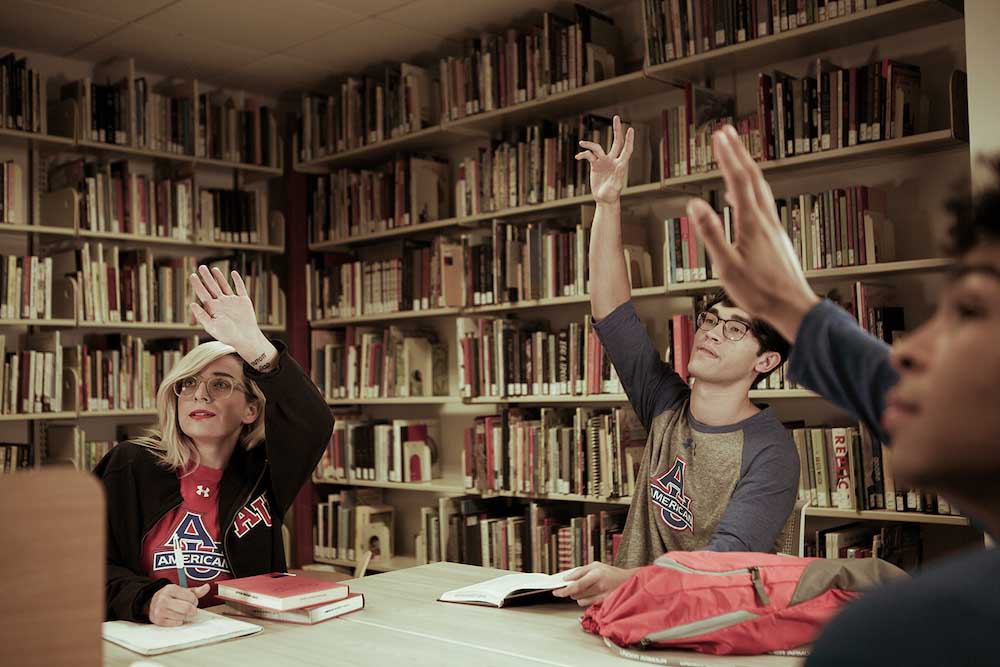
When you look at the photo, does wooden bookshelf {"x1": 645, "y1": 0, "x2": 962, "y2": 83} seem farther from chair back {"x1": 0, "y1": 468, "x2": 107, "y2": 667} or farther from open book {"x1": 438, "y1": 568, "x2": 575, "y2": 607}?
chair back {"x1": 0, "y1": 468, "x2": 107, "y2": 667}

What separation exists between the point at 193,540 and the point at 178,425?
29 cm

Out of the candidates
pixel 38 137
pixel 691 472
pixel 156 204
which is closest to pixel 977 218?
pixel 691 472

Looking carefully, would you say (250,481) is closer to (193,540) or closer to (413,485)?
(193,540)

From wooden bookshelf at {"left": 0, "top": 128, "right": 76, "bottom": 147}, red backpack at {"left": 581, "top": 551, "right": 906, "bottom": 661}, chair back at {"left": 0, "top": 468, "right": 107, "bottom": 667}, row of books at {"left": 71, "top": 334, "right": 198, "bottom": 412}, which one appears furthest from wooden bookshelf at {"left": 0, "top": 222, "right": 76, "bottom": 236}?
chair back at {"left": 0, "top": 468, "right": 107, "bottom": 667}

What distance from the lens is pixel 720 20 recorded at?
3211mm

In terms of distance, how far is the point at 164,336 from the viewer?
14.9 ft

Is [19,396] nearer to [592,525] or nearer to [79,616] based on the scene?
[592,525]

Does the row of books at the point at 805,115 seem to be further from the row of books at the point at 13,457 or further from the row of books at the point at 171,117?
the row of books at the point at 13,457

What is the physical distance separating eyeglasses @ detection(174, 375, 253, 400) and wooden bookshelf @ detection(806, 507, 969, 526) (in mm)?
1822

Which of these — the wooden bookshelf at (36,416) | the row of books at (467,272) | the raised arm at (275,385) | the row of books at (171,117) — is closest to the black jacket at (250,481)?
the raised arm at (275,385)

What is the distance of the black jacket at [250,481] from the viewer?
2.03m

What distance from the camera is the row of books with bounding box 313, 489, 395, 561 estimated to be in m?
4.45

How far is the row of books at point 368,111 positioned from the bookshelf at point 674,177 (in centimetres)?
7

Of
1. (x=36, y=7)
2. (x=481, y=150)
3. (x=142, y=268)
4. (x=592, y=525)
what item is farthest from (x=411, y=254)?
(x=36, y=7)
